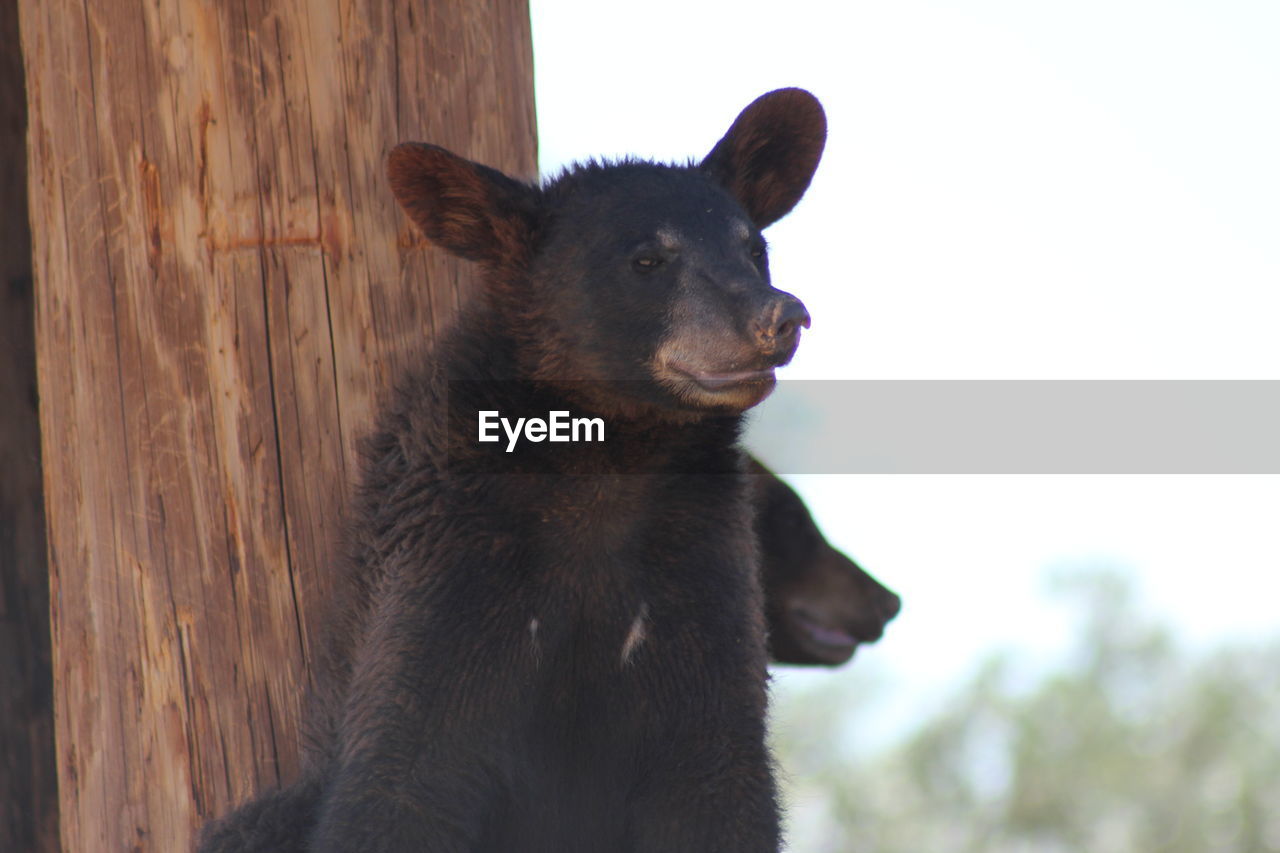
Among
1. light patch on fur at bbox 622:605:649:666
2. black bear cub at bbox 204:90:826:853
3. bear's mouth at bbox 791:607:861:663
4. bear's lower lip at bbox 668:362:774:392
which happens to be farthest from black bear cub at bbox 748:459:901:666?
bear's lower lip at bbox 668:362:774:392

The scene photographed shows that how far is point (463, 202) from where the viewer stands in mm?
4098

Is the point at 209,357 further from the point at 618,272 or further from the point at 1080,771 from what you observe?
the point at 1080,771

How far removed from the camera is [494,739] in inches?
147

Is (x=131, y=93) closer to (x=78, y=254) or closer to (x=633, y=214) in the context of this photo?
(x=78, y=254)

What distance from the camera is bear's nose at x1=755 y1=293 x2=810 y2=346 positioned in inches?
141

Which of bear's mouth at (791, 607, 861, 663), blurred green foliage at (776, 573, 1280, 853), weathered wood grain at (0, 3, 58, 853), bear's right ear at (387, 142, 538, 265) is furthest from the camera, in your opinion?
blurred green foliage at (776, 573, 1280, 853)

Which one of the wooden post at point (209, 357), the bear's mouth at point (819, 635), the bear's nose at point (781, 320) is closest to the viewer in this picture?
the bear's nose at point (781, 320)

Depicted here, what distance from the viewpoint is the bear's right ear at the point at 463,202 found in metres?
3.96

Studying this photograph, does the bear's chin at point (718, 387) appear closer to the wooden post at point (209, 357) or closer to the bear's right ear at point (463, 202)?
the bear's right ear at point (463, 202)

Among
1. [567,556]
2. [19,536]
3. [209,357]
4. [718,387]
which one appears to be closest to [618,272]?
[718,387]

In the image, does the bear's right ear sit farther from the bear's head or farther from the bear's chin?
the bear's chin

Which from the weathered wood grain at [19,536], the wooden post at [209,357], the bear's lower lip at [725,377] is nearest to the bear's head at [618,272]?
the bear's lower lip at [725,377]

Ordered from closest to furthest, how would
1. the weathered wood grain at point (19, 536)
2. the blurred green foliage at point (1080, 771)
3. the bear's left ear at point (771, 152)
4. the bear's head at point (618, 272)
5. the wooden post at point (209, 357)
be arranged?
the bear's head at point (618, 272)
the wooden post at point (209, 357)
the bear's left ear at point (771, 152)
the weathered wood grain at point (19, 536)
the blurred green foliage at point (1080, 771)

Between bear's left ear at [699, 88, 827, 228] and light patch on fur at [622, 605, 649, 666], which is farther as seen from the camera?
bear's left ear at [699, 88, 827, 228]
